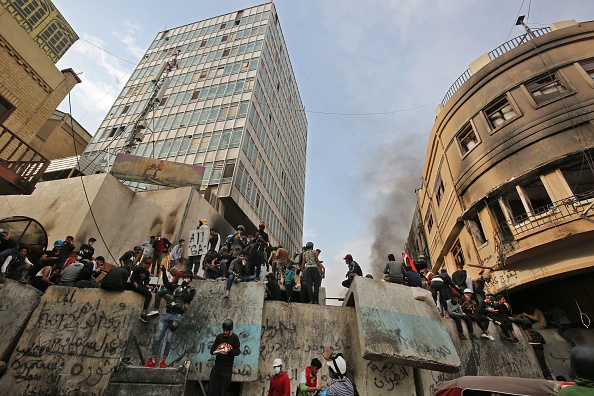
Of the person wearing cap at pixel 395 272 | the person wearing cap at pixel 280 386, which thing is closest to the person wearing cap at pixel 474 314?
the person wearing cap at pixel 395 272

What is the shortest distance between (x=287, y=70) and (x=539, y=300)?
Answer: 129ft

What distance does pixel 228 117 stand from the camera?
2691 centimetres

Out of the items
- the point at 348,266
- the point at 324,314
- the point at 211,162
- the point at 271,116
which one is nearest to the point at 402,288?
the point at 348,266

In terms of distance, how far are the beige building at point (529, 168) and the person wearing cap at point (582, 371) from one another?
936 centimetres

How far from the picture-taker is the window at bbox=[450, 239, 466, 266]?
15.0 meters

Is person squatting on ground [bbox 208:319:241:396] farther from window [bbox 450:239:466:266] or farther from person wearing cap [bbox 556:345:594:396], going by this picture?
window [bbox 450:239:466:266]

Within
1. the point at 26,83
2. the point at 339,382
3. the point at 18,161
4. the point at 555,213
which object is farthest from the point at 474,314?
the point at 26,83

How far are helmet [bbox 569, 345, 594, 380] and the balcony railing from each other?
9.52 m

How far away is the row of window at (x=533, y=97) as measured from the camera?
37.6 ft

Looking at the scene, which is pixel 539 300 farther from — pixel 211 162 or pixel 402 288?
pixel 211 162

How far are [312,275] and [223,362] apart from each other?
3.51 m

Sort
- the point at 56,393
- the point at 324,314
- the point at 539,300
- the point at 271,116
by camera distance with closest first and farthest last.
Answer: the point at 56,393 → the point at 324,314 → the point at 539,300 → the point at 271,116

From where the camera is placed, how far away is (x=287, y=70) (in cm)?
Result: 4181

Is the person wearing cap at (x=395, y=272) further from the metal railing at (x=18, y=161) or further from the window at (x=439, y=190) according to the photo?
the metal railing at (x=18, y=161)
